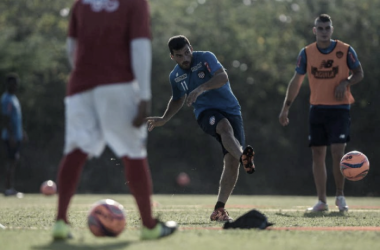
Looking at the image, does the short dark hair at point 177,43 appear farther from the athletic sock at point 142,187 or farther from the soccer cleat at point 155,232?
the soccer cleat at point 155,232

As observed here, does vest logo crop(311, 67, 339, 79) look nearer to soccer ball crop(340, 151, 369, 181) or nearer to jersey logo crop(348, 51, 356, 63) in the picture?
jersey logo crop(348, 51, 356, 63)

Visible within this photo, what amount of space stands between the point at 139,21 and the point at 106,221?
1.57m

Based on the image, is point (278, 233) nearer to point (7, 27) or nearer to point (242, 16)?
point (7, 27)

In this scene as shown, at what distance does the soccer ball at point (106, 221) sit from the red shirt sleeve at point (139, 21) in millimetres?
1362

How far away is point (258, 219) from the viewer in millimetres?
7137

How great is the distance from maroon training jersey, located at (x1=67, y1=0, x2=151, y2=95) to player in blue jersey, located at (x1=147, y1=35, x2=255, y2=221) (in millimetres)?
2782

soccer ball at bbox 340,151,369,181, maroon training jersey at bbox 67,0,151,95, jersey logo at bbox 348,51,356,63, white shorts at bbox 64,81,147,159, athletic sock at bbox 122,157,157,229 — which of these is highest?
jersey logo at bbox 348,51,356,63

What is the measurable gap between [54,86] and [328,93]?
695 inches

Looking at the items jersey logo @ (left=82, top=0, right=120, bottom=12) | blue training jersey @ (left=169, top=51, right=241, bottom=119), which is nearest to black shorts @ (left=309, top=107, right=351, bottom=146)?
blue training jersey @ (left=169, top=51, right=241, bottom=119)

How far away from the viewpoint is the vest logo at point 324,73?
35.2 ft

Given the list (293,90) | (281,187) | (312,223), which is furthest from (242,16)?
(312,223)

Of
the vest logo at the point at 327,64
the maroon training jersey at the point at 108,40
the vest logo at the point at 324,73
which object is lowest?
the maroon training jersey at the point at 108,40

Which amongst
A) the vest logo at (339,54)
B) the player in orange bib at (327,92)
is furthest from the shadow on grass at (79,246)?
the vest logo at (339,54)

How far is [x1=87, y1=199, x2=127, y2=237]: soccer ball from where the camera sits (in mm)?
6062
